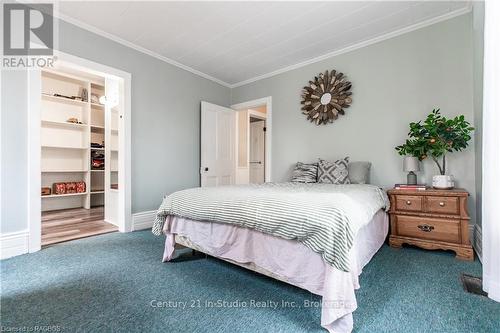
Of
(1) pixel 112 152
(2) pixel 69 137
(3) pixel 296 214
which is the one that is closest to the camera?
(3) pixel 296 214

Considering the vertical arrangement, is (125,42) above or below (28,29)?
above

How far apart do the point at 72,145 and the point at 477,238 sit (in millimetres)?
6561

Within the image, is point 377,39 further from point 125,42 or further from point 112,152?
point 112,152

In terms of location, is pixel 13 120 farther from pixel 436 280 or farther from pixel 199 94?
pixel 436 280

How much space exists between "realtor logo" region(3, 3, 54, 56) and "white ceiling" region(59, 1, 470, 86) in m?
0.21

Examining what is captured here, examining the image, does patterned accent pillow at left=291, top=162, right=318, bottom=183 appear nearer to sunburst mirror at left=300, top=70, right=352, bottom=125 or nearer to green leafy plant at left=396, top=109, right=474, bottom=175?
sunburst mirror at left=300, top=70, right=352, bottom=125

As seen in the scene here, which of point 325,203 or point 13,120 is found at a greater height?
point 13,120

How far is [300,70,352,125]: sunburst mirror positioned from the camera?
3348mm

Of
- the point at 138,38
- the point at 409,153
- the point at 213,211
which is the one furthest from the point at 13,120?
the point at 409,153

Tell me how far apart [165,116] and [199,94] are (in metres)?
0.84

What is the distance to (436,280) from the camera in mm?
1799

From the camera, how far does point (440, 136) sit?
240 centimetres

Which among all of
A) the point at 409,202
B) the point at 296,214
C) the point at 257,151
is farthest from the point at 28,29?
the point at 257,151

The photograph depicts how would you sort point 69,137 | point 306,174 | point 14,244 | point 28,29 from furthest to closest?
point 69,137
point 306,174
point 28,29
point 14,244
